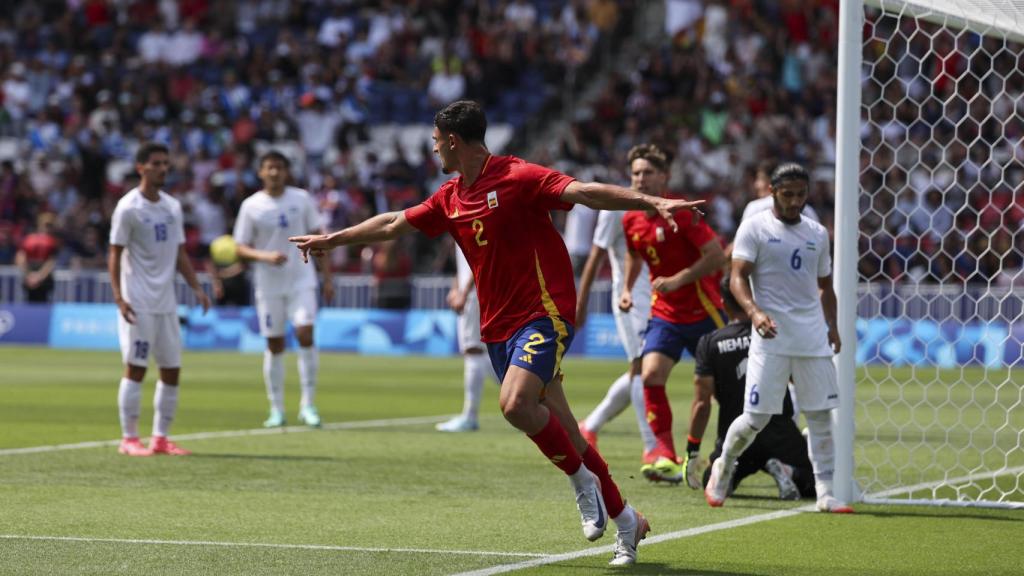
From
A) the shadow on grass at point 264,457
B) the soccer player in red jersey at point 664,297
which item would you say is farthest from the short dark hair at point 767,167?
the shadow on grass at point 264,457

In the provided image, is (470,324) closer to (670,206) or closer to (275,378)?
(275,378)

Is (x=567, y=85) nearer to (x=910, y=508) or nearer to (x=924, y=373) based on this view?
(x=924, y=373)

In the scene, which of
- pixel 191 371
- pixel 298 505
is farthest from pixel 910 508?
pixel 191 371

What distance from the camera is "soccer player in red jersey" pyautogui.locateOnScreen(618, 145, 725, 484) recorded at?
11.3 m

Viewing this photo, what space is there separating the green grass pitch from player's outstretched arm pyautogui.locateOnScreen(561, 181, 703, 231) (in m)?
1.66

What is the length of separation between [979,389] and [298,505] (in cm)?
1269

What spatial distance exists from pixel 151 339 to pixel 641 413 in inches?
A: 153

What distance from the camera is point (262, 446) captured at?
13445 mm

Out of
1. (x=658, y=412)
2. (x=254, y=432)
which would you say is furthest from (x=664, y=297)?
(x=254, y=432)

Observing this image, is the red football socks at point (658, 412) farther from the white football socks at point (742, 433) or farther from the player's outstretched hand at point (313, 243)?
the player's outstretched hand at point (313, 243)

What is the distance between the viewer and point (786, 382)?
31.7 ft

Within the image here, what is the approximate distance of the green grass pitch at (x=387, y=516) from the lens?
7625mm

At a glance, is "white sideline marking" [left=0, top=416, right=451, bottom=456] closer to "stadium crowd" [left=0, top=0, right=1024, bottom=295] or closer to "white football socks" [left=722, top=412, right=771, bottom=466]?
"white football socks" [left=722, top=412, right=771, bottom=466]

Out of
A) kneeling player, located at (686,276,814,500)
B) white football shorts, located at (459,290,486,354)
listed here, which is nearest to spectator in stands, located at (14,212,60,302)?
white football shorts, located at (459,290,486,354)
